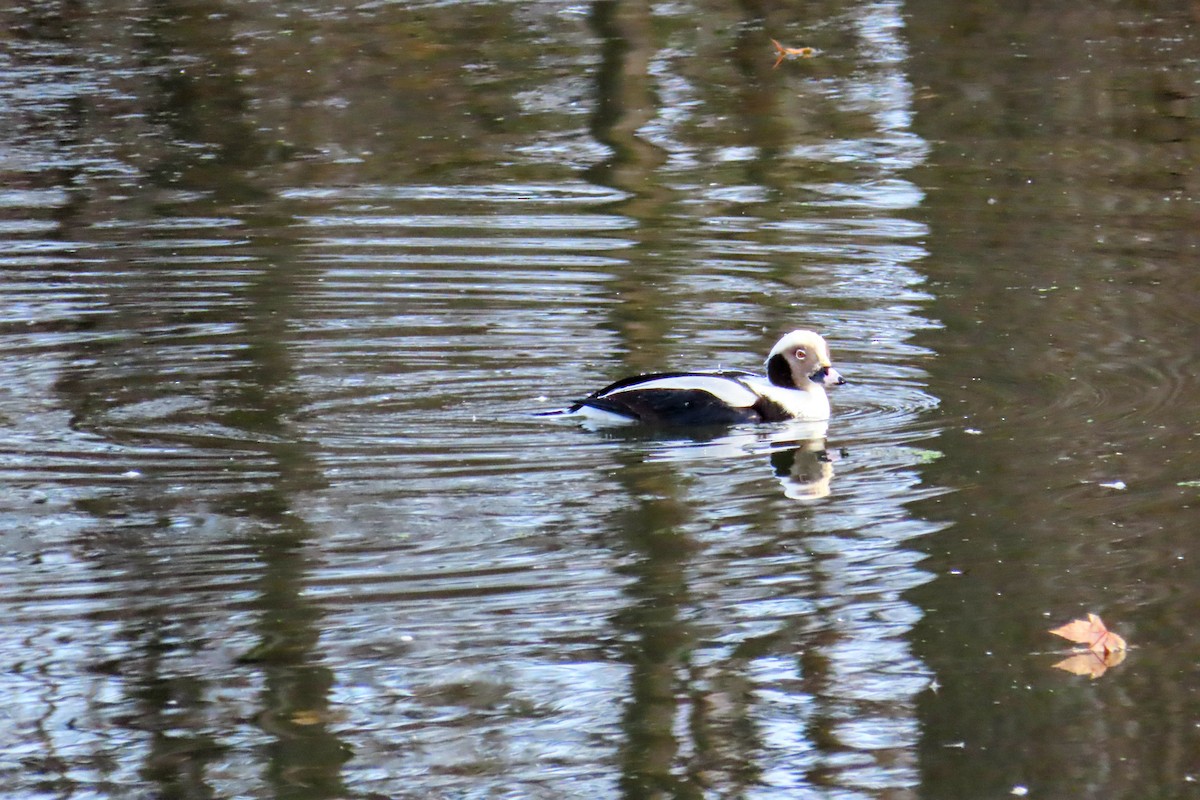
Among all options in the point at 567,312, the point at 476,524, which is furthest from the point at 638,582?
the point at 567,312

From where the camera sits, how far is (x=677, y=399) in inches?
349

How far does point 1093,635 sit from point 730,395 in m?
3.10

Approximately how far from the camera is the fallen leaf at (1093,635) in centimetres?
612

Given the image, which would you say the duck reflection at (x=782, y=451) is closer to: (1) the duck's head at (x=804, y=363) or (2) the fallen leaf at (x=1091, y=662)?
(1) the duck's head at (x=804, y=363)

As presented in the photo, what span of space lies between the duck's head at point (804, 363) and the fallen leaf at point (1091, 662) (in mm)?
3310

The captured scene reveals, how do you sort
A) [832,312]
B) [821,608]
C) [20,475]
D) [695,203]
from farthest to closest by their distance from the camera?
[695,203] < [832,312] < [20,475] < [821,608]

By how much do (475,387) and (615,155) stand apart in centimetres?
624

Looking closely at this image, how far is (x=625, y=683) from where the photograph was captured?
5.97 meters

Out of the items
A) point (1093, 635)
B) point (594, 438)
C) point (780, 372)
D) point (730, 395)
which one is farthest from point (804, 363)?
point (1093, 635)

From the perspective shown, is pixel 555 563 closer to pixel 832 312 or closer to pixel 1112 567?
pixel 1112 567

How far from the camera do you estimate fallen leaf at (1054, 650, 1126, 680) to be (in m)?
5.97

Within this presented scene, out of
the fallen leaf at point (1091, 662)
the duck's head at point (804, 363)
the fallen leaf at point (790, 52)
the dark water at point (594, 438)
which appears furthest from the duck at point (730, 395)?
the fallen leaf at point (790, 52)

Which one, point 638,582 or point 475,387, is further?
point 475,387

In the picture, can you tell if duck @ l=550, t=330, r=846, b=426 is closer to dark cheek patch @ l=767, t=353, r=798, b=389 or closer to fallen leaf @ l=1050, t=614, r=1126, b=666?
dark cheek patch @ l=767, t=353, r=798, b=389
